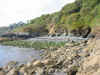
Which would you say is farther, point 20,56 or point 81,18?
point 81,18

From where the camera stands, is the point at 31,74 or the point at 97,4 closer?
the point at 31,74

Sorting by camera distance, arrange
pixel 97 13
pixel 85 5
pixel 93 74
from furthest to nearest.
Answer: pixel 85 5
pixel 97 13
pixel 93 74

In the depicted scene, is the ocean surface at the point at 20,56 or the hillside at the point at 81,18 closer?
the ocean surface at the point at 20,56

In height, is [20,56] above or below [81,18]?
below

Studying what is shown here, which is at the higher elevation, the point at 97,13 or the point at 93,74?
the point at 97,13

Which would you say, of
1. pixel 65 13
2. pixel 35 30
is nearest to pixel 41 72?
pixel 65 13

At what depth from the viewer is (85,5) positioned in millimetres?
66125

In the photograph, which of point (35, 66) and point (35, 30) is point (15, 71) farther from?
point (35, 30)

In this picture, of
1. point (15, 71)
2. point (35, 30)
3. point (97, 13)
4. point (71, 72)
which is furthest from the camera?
point (35, 30)

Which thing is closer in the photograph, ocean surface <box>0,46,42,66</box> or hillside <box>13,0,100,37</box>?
ocean surface <box>0,46,42,66</box>

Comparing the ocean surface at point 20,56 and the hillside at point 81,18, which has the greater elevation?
the hillside at point 81,18

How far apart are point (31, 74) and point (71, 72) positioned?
4.20m

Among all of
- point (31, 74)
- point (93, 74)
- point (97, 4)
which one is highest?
point (97, 4)

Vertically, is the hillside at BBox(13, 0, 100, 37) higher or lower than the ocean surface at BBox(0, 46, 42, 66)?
higher
